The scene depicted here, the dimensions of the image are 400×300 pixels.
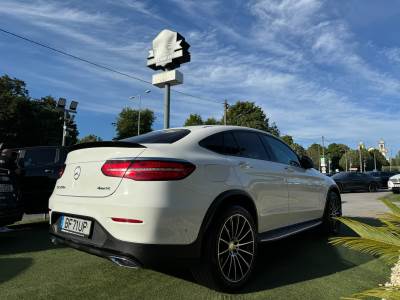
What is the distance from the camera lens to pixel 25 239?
19.9 feet

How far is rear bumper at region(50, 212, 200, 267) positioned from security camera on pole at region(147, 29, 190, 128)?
11.2 meters

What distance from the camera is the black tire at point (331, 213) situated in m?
5.93

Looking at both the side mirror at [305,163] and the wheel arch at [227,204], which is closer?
the wheel arch at [227,204]

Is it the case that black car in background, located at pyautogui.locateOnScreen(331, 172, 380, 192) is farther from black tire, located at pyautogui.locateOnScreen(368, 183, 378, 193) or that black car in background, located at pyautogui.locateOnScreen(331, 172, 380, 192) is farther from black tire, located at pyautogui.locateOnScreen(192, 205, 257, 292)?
black tire, located at pyautogui.locateOnScreen(192, 205, 257, 292)

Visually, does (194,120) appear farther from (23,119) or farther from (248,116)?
(23,119)

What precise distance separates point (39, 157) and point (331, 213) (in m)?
5.78

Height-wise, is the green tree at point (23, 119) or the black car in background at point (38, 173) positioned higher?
the green tree at point (23, 119)

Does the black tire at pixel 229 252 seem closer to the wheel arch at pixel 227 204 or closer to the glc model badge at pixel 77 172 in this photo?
the wheel arch at pixel 227 204

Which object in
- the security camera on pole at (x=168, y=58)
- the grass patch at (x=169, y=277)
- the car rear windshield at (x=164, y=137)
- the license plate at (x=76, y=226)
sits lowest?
the grass patch at (x=169, y=277)

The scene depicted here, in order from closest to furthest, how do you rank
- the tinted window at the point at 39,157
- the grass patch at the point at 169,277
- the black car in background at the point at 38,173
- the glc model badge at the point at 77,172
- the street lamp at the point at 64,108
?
the grass patch at the point at 169,277 < the glc model badge at the point at 77,172 < the black car in background at the point at 38,173 < the tinted window at the point at 39,157 < the street lamp at the point at 64,108

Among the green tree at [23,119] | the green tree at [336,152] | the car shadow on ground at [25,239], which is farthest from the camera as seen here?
the green tree at [336,152]

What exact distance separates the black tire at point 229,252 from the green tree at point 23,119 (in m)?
36.9

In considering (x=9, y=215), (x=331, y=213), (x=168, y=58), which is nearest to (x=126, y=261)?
(x=9, y=215)

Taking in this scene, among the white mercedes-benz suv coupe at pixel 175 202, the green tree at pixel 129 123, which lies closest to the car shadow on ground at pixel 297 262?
the white mercedes-benz suv coupe at pixel 175 202
